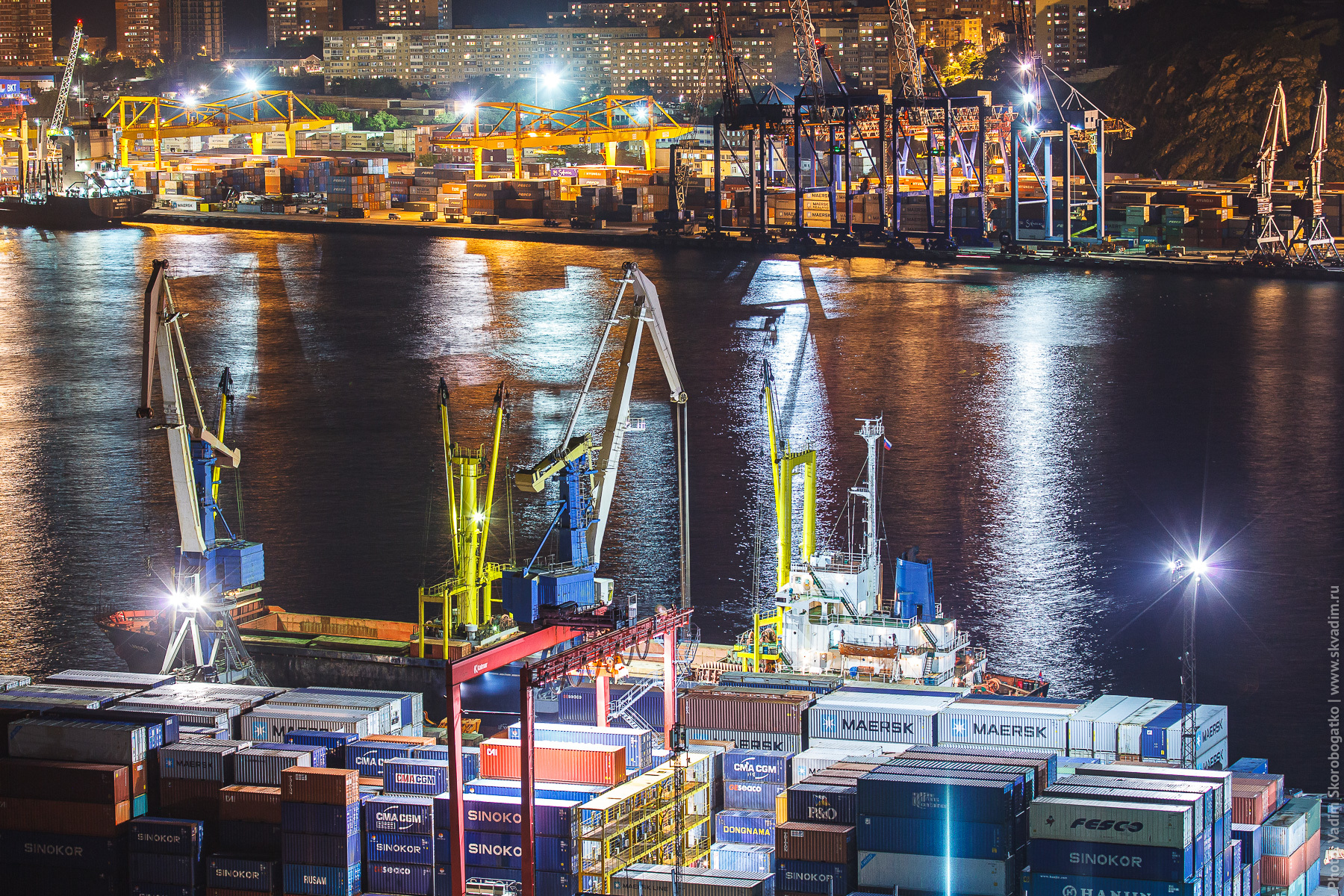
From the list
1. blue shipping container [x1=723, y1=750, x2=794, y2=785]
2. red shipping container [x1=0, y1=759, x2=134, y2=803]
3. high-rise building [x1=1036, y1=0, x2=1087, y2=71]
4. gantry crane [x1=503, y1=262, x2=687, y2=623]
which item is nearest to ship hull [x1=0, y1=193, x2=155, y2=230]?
high-rise building [x1=1036, y1=0, x2=1087, y2=71]

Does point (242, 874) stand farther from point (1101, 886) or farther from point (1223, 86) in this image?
point (1223, 86)

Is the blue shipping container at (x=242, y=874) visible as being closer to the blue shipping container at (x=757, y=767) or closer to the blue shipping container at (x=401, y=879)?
the blue shipping container at (x=401, y=879)

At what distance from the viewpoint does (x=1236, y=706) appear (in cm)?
2927

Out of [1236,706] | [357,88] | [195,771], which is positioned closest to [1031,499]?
[1236,706]

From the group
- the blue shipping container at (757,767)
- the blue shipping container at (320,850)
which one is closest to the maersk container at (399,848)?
the blue shipping container at (320,850)

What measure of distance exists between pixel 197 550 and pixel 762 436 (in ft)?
87.3

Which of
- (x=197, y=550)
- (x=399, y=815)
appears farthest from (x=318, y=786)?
(x=197, y=550)

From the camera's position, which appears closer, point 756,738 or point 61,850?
point 61,850

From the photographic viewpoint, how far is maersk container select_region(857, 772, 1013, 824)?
1703 cm

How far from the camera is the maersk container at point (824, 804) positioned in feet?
58.5

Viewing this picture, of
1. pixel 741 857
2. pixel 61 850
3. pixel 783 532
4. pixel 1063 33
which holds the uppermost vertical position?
pixel 1063 33

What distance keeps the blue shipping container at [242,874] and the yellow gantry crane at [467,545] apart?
7.23 meters

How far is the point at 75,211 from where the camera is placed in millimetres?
115500

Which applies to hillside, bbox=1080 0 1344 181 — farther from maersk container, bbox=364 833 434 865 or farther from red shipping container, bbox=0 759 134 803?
red shipping container, bbox=0 759 134 803
